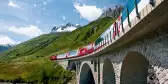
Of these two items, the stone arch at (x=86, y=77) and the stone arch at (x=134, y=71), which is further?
the stone arch at (x=86, y=77)

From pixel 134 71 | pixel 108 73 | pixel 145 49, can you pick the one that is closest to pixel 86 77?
pixel 108 73

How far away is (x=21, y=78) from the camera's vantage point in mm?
80000

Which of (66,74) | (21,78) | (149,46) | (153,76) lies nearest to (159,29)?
(149,46)

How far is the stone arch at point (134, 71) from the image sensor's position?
20.0 m

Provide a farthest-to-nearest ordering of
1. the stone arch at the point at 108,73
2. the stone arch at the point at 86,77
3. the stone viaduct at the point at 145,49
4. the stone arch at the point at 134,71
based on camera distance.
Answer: the stone arch at the point at 86,77
the stone arch at the point at 108,73
the stone arch at the point at 134,71
the stone viaduct at the point at 145,49

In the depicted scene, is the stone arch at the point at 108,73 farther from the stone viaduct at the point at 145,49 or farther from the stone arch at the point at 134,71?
the stone arch at the point at 134,71

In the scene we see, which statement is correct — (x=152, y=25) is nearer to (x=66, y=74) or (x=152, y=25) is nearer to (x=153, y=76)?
(x=153, y=76)

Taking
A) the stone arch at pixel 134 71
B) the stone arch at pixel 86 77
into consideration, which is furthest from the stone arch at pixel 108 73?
the stone arch at pixel 86 77

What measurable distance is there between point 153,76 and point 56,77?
6487 centimetres

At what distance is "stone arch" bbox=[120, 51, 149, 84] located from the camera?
1998cm

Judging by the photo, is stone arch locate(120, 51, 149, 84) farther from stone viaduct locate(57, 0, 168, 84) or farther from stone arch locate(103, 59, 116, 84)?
stone arch locate(103, 59, 116, 84)

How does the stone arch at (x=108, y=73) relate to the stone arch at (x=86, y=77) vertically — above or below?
above

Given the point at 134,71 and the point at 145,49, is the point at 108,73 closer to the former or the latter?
the point at 134,71

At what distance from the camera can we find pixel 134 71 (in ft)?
68.0
